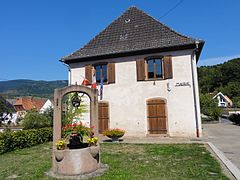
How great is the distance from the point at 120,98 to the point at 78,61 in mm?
4548

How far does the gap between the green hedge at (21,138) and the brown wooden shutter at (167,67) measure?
8579 mm

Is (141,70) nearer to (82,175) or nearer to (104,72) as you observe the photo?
(104,72)

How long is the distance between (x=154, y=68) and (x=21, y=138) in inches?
363

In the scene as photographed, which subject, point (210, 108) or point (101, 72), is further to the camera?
point (210, 108)

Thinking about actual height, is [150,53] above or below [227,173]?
above

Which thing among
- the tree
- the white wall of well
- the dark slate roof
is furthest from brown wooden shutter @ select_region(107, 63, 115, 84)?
the tree

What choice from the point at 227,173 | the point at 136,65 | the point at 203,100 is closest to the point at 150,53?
the point at 136,65

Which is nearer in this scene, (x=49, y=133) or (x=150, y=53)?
(x=49, y=133)

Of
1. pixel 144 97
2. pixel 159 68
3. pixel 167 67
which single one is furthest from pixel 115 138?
pixel 167 67

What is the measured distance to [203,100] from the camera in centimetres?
3253

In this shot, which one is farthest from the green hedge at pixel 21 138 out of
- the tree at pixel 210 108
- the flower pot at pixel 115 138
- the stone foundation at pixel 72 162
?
the tree at pixel 210 108

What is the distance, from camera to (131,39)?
15.4 m

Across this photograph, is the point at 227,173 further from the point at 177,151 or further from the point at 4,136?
the point at 4,136

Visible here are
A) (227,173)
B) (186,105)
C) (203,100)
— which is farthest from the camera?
(203,100)
